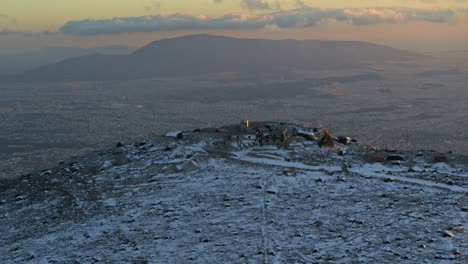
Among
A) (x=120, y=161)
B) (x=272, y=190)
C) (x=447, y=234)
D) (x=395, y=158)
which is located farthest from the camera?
(x=120, y=161)

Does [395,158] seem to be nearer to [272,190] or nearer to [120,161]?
[272,190]

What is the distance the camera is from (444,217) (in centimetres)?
2002

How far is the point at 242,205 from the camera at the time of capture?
2178 centimetres

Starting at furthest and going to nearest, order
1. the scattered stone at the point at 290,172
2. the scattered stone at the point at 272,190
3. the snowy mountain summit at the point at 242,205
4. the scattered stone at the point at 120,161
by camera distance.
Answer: the scattered stone at the point at 120,161 → the scattered stone at the point at 290,172 → the scattered stone at the point at 272,190 → the snowy mountain summit at the point at 242,205

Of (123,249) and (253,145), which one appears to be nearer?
(123,249)

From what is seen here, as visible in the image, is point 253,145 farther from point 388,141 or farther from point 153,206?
point 388,141

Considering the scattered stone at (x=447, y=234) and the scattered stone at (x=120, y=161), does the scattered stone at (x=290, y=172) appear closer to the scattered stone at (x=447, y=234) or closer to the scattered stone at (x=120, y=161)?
the scattered stone at (x=447, y=234)

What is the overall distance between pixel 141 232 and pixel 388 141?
62.5m

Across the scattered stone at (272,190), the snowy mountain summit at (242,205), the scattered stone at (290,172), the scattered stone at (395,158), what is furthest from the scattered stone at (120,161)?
the scattered stone at (395,158)

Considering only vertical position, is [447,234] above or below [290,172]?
below

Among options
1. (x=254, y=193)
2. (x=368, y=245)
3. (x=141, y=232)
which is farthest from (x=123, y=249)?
(x=368, y=245)

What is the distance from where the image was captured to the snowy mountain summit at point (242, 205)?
17625mm

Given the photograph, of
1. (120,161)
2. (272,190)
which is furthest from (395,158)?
(120,161)

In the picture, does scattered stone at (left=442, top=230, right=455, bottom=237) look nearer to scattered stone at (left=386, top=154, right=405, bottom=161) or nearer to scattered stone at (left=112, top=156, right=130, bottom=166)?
scattered stone at (left=386, top=154, right=405, bottom=161)
